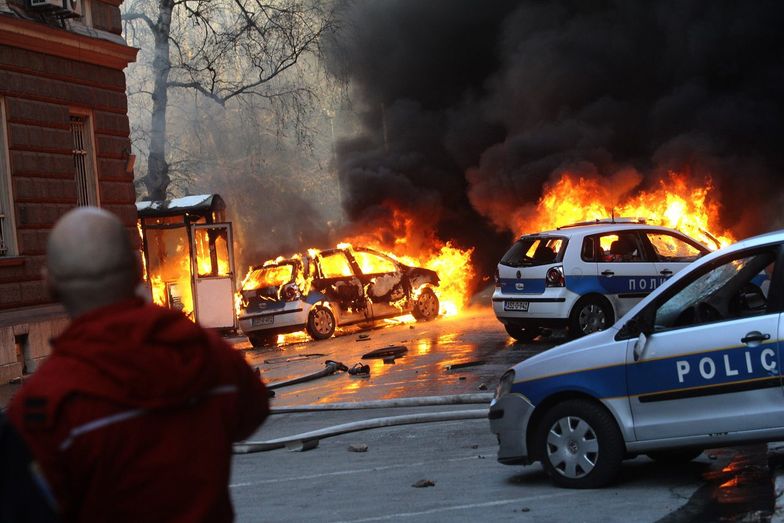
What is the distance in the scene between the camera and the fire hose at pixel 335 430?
27.9ft

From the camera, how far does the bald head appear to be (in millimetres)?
2229

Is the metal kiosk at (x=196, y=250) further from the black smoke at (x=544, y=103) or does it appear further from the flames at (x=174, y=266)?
the black smoke at (x=544, y=103)

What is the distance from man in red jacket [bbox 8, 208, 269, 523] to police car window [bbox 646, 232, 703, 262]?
1269cm

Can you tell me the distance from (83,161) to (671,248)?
8482mm

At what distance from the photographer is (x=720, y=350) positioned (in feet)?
20.2

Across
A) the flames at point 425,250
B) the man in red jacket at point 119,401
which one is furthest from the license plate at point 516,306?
the man in red jacket at point 119,401

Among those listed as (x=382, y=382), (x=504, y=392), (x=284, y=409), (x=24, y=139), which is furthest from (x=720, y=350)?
(x=24, y=139)

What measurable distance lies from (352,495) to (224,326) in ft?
48.4

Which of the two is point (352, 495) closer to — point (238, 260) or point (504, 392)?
point (504, 392)

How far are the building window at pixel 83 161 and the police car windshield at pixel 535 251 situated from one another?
20.0 feet

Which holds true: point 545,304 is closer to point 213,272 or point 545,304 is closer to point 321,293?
point 321,293

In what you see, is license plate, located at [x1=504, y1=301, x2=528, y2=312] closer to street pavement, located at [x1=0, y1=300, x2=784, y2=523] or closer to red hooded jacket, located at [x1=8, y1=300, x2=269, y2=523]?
street pavement, located at [x1=0, y1=300, x2=784, y2=523]

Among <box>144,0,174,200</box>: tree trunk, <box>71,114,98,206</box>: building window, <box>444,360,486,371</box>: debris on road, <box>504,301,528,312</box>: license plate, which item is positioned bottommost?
<box>444,360,486,371</box>: debris on road

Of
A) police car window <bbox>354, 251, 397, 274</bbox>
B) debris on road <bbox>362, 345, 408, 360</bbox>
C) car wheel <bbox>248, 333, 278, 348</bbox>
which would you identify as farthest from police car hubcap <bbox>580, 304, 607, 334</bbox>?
car wheel <bbox>248, 333, 278, 348</bbox>
